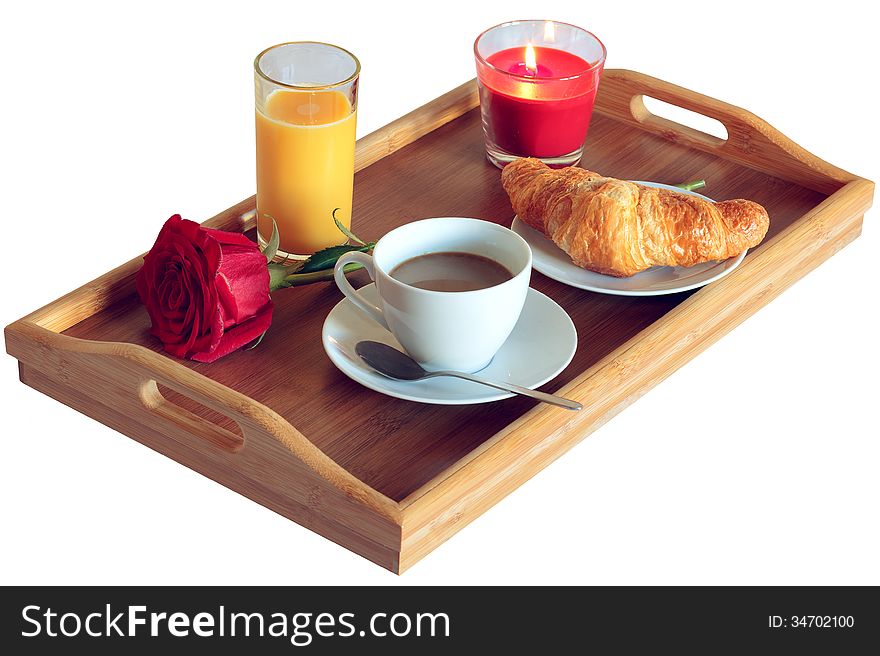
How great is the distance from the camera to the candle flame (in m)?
2.64

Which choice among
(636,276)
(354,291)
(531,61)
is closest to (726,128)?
(531,61)

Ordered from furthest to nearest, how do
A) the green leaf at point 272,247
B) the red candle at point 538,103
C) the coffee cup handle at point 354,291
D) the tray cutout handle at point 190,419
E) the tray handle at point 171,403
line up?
1. the red candle at point 538,103
2. the green leaf at point 272,247
3. the coffee cup handle at point 354,291
4. the tray cutout handle at point 190,419
5. the tray handle at point 171,403

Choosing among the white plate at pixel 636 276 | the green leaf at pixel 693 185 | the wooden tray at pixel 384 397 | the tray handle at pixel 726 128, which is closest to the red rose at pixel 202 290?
the wooden tray at pixel 384 397

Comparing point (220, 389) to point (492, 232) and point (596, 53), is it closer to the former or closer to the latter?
point (492, 232)

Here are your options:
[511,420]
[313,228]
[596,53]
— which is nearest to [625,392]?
[511,420]

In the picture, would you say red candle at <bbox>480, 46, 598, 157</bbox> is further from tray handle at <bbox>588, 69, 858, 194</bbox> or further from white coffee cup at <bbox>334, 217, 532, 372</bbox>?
white coffee cup at <bbox>334, 217, 532, 372</bbox>

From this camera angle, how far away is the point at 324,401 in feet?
6.88

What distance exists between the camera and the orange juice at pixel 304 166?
2.29 m

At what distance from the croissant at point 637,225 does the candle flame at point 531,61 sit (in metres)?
0.34

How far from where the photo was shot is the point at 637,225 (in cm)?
230

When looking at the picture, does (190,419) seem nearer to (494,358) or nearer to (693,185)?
(494,358)

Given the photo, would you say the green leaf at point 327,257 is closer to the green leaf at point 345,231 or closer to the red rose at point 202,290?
the green leaf at point 345,231

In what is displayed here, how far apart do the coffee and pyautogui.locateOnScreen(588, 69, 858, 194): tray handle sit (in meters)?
0.75

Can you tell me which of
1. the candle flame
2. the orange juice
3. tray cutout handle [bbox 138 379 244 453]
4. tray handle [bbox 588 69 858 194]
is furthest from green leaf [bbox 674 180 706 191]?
tray cutout handle [bbox 138 379 244 453]
